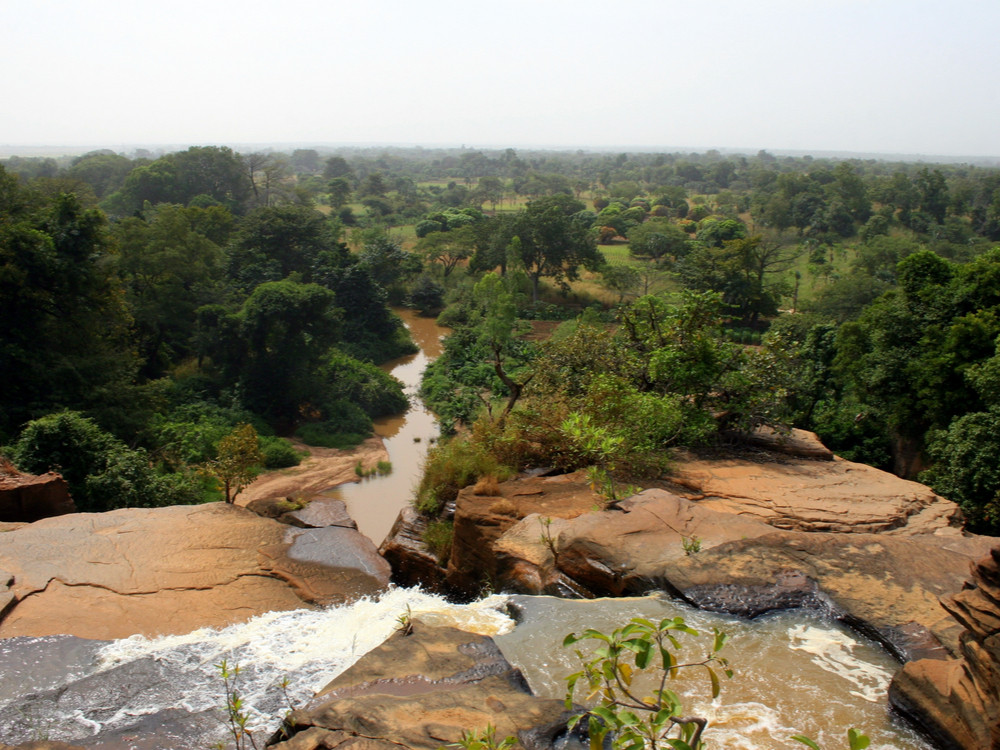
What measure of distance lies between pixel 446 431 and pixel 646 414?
32.2ft

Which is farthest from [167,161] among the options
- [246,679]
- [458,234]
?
[246,679]

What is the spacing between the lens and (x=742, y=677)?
165 inches

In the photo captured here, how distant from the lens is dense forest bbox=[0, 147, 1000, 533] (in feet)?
31.6

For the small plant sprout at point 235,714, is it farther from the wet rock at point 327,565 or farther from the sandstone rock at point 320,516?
the sandstone rock at point 320,516

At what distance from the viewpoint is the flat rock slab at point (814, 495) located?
7125 mm

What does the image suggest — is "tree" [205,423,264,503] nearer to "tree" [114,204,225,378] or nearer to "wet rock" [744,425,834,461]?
"wet rock" [744,425,834,461]

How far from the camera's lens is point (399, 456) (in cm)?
1728

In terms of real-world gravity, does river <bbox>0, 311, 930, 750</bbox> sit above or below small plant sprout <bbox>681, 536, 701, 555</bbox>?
below

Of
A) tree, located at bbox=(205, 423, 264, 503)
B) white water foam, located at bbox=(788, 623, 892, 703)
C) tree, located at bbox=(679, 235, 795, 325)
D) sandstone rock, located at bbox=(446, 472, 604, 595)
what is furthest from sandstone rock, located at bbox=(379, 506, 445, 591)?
tree, located at bbox=(679, 235, 795, 325)

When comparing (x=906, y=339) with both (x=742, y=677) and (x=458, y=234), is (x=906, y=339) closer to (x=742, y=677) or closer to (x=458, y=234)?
(x=742, y=677)

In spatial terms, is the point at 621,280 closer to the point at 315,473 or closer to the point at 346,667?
the point at 315,473

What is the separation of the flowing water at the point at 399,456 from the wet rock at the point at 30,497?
4.62 m

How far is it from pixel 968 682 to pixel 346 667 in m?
3.75

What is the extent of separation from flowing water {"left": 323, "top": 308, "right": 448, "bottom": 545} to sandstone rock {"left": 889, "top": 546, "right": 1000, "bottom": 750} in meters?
7.28
